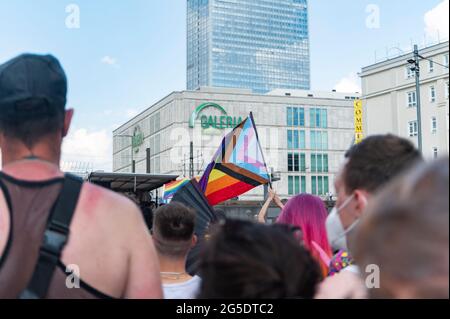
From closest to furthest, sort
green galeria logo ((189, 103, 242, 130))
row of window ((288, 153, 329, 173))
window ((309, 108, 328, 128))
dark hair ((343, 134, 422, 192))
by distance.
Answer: dark hair ((343, 134, 422, 192)), green galeria logo ((189, 103, 242, 130)), row of window ((288, 153, 329, 173)), window ((309, 108, 328, 128))

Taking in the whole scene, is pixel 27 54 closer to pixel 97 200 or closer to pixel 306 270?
pixel 97 200

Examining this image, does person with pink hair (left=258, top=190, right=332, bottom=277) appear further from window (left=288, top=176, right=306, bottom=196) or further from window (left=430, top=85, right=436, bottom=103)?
window (left=288, top=176, right=306, bottom=196)

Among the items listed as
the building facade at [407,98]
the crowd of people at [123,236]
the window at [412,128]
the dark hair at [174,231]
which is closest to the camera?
the crowd of people at [123,236]

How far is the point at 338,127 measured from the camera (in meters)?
79.7

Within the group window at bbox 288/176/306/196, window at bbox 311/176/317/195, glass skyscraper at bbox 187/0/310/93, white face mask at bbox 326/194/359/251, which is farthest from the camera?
glass skyscraper at bbox 187/0/310/93

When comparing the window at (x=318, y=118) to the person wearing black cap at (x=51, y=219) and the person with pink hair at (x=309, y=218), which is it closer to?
the person with pink hair at (x=309, y=218)

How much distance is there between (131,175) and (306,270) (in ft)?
55.7

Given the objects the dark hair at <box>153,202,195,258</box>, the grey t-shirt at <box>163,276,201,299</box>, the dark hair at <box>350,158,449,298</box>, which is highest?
the dark hair at <box>350,158,449,298</box>

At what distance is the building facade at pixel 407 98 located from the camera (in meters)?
56.1

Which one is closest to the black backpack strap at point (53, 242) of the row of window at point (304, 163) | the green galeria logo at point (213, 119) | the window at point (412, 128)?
the window at point (412, 128)

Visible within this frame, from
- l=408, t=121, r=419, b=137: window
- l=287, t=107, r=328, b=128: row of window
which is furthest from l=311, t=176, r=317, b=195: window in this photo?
l=408, t=121, r=419, b=137: window

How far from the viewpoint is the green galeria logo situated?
73250 mm

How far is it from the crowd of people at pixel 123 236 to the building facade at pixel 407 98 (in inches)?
2135

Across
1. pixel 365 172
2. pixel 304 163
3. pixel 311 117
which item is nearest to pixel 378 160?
pixel 365 172
